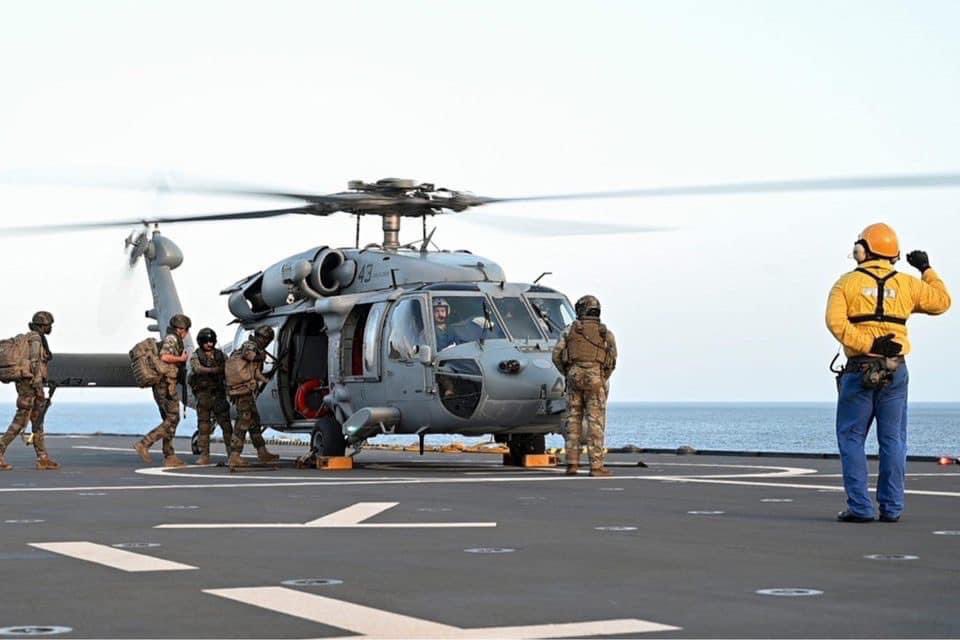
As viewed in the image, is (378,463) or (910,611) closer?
(910,611)

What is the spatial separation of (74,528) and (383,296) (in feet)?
31.4

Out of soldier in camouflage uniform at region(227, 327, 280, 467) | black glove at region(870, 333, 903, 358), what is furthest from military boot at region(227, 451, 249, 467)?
black glove at region(870, 333, 903, 358)

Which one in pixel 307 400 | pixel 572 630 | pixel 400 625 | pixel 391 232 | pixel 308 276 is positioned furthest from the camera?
pixel 307 400

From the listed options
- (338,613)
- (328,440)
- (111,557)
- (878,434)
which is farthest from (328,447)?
(338,613)

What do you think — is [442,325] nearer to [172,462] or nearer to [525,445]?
[525,445]

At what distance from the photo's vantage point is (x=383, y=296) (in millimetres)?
19422

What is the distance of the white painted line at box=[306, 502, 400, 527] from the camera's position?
34.8 ft

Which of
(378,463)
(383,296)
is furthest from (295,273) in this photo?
(378,463)

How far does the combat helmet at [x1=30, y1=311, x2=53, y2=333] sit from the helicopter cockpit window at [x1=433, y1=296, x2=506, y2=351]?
5006mm

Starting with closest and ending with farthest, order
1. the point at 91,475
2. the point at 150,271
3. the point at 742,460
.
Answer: the point at 91,475 → the point at 742,460 → the point at 150,271

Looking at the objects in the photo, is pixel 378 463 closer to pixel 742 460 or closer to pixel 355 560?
pixel 742 460

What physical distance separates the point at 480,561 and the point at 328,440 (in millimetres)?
11904

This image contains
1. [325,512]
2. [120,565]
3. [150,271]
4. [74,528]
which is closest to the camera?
[120,565]

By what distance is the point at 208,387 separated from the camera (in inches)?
807
